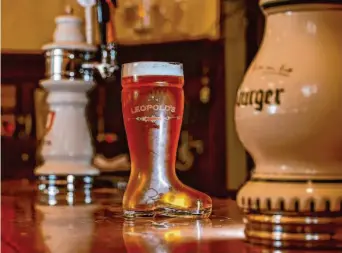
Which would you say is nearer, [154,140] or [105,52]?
[154,140]

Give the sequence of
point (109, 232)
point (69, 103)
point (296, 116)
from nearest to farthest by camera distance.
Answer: point (296, 116) → point (109, 232) → point (69, 103)

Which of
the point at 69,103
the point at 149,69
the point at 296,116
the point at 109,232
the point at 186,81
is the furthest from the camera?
the point at 186,81

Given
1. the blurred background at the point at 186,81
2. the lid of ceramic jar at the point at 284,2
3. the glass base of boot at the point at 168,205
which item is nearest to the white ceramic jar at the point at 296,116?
the lid of ceramic jar at the point at 284,2

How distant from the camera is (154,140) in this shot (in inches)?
34.9

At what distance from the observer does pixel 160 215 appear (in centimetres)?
87

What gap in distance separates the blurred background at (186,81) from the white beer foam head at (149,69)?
5.96 ft

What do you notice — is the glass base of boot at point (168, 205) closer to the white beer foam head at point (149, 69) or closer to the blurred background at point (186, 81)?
the white beer foam head at point (149, 69)

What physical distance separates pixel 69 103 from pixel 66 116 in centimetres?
2

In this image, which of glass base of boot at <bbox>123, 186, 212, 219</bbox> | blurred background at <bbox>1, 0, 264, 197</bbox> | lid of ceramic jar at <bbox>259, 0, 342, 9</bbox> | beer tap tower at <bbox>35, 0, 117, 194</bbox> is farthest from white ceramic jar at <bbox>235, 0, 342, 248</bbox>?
blurred background at <bbox>1, 0, 264, 197</bbox>

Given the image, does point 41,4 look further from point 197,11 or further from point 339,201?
point 339,201

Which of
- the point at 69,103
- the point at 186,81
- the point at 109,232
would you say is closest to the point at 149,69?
the point at 109,232

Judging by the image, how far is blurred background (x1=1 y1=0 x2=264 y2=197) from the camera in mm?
2816

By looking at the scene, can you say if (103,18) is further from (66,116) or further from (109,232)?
(109,232)

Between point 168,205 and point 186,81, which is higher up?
point 186,81
